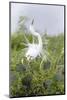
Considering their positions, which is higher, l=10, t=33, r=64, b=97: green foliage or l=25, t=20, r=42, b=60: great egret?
l=25, t=20, r=42, b=60: great egret

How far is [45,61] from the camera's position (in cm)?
251

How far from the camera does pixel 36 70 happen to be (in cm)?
248

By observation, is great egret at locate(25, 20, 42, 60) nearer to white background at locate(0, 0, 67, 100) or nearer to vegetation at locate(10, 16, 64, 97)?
vegetation at locate(10, 16, 64, 97)

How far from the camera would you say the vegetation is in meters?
2.43

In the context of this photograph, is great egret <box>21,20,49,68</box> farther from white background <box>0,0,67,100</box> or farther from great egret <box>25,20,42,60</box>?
white background <box>0,0,67,100</box>

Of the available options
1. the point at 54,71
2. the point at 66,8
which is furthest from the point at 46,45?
the point at 66,8

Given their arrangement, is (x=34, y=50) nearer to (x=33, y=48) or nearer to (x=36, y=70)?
(x=33, y=48)

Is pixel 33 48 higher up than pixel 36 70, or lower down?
higher up

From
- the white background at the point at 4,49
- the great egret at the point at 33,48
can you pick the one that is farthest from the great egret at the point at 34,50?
the white background at the point at 4,49

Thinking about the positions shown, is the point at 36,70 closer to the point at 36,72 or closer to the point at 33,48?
the point at 36,72

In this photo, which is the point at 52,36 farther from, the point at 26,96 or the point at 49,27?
the point at 26,96

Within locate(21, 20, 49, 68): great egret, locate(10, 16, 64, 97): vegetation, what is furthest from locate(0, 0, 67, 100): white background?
locate(21, 20, 49, 68): great egret

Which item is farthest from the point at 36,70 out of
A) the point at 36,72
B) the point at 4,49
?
the point at 4,49

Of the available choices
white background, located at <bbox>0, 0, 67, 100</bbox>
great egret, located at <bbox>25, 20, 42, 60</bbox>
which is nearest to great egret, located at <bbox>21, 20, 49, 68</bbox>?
great egret, located at <bbox>25, 20, 42, 60</bbox>
